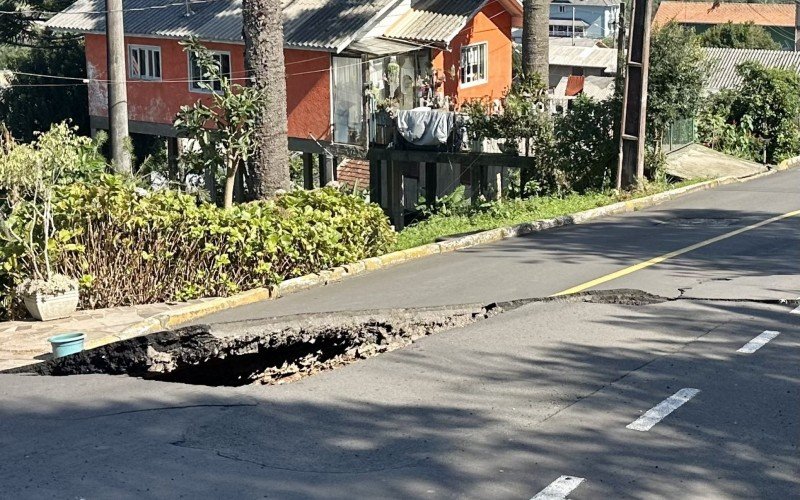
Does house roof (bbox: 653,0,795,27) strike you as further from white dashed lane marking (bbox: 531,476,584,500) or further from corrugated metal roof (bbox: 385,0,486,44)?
white dashed lane marking (bbox: 531,476,584,500)

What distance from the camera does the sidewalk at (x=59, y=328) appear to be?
1135cm

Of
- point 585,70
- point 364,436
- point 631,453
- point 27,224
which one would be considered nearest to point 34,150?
point 27,224

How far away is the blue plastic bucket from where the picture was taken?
428 inches

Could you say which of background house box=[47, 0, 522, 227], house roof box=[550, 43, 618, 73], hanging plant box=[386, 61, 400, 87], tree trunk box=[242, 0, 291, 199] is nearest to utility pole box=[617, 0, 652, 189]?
background house box=[47, 0, 522, 227]

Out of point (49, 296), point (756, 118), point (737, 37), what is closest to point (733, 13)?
point (737, 37)

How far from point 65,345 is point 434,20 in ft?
70.5

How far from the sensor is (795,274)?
45.5 feet

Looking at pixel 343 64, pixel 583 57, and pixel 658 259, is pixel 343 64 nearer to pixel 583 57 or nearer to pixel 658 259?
pixel 658 259

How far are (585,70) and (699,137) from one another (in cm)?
3413

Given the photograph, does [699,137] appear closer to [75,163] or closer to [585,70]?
[75,163]

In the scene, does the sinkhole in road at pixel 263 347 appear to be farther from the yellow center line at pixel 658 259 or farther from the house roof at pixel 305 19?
the house roof at pixel 305 19

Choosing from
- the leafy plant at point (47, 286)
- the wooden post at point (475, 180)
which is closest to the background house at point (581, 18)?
the wooden post at point (475, 180)

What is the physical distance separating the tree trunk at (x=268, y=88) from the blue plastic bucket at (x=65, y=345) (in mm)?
6806

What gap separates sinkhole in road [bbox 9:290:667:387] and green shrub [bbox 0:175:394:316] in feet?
5.64
